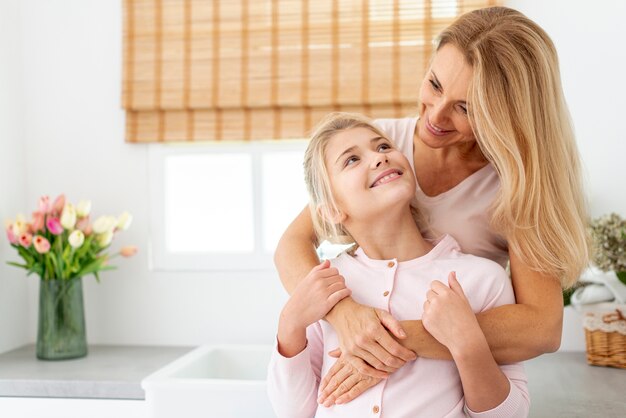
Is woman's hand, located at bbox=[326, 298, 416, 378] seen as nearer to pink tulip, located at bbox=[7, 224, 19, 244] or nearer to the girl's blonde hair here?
the girl's blonde hair

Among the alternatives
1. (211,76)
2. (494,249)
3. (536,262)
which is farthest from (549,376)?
(211,76)

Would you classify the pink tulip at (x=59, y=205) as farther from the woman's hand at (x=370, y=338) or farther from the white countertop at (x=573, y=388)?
the white countertop at (x=573, y=388)

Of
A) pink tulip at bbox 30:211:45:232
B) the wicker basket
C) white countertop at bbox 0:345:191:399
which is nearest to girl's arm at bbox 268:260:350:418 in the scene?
white countertop at bbox 0:345:191:399

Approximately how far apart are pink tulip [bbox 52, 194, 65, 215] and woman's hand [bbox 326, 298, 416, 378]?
1356 millimetres

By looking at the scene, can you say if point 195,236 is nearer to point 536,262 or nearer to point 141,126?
point 141,126

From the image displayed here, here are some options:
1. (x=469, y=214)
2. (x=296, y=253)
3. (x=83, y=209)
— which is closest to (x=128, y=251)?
(x=83, y=209)

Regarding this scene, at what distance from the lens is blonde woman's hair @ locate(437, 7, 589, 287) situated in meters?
1.38

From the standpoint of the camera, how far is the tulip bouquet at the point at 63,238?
2.35 m

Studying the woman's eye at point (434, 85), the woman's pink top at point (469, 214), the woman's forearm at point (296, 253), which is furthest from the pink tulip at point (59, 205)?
the woman's eye at point (434, 85)

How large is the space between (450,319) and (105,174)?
167 cm

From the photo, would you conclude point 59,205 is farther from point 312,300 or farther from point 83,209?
point 312,300

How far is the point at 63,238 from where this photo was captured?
2.40 meters

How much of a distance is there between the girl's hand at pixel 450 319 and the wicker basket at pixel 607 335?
3.08 ft

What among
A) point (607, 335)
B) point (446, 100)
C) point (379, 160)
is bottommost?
point (607, 335)
